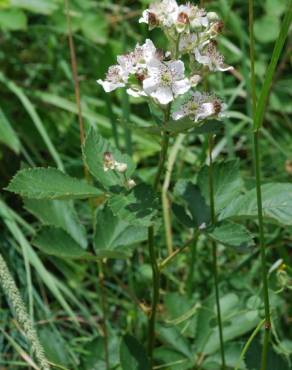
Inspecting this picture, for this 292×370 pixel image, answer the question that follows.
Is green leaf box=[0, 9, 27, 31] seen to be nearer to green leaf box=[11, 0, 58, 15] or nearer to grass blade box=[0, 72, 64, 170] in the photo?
green leaf box=[11, 0, 58, 15]

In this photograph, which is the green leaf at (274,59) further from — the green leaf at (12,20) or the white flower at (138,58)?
the green leaf at (12,20)

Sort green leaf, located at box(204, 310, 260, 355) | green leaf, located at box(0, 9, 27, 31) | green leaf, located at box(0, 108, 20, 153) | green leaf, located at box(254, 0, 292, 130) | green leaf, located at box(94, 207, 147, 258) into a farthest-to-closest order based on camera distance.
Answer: green leaf, located at box(0, 9, 27, 31), green leaf, located at box(0, 108, 20, 153), green leaf, located at box(204, 310, 260, 355), green leaf, located at box(94, 207, 147, 258), green leaf, located at box(254, 0, 292, 130)

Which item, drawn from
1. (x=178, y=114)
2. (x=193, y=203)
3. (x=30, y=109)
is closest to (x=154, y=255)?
(x=193, y=203)

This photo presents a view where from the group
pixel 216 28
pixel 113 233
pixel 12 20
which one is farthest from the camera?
pixel 12 20

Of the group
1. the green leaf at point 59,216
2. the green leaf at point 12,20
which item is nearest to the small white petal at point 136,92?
the green leaf at point 59,216

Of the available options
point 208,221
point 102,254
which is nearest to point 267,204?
point 208,221

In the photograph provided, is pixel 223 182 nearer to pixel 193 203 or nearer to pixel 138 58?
pixel 193 203

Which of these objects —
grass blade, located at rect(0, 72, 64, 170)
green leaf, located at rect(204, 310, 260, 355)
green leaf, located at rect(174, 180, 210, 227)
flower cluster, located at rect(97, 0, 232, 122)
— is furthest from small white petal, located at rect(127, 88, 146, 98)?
grass blade, located at rect(0, 72, 64, 170)
